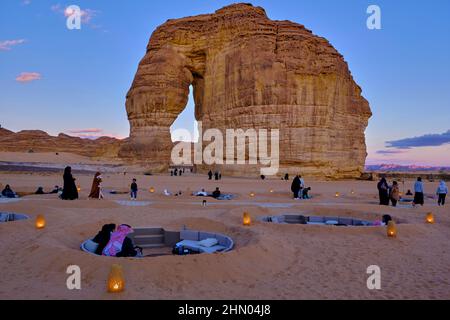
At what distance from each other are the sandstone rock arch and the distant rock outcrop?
40.8 metres

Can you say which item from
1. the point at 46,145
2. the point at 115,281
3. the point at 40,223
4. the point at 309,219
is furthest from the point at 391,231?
the point at 46,145

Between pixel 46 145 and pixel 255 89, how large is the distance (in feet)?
244

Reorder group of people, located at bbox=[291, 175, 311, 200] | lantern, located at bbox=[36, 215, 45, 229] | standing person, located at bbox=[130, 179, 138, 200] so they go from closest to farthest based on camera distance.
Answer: lantern, located at bbox=[36, 215, 45, 229], standing person, located at bbox=[130, 179, 138, 200], group of people, located at bbox=[291, 175, 311, 200]

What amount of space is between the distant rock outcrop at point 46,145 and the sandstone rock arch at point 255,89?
134ft

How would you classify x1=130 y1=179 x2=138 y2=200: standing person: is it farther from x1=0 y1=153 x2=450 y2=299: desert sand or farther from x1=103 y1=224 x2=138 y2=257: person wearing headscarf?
x1=103 y1=224 x2=138 y2=257: person wearing headscarf

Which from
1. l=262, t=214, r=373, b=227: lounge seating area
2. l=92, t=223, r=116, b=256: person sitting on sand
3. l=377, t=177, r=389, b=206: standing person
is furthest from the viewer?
l=377, t=177, r=389, b=206: standing person

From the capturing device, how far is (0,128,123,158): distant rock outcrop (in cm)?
9200

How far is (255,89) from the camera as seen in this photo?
136ft

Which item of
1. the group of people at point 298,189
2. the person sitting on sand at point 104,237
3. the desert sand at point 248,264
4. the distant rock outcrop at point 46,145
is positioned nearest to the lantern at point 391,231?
the desert sand at point 248,264

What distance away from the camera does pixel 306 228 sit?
12.1m

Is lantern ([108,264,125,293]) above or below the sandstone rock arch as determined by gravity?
below

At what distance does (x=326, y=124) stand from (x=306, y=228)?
31.7m

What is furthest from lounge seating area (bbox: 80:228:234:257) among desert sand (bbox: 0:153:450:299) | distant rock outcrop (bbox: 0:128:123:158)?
distant rock outcrop (bbox: 0:128:123:158)

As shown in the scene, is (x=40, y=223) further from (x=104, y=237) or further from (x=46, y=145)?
(x=46, y=145)
